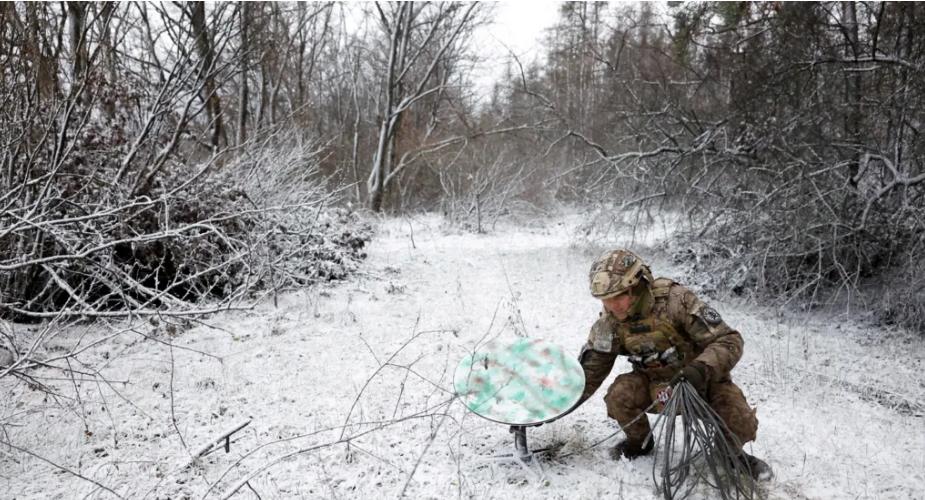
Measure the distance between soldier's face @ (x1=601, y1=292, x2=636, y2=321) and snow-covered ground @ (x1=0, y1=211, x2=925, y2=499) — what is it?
0.78 metres

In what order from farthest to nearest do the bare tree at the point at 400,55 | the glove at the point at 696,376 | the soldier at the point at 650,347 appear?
the bare tree at the point at 400,55 < the soldier at the point at 650,347 < the glove at the point at 696,376

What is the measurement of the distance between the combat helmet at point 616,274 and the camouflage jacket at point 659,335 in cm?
17

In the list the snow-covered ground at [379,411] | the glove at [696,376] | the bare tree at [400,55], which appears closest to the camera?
the glove at [696,376]

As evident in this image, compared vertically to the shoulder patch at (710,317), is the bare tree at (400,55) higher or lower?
higher

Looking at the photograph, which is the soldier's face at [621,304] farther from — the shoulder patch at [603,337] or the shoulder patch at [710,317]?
the shoulder patch at [710,317]

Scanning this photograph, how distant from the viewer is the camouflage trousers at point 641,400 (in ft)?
8.36

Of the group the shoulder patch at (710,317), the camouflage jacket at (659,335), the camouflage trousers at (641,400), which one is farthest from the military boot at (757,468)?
the shoulder patch at (710,317)

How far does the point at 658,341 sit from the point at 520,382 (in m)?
0.69

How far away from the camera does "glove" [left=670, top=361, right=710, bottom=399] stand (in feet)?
7.67

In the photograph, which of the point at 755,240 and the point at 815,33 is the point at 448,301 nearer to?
the point at 755,240

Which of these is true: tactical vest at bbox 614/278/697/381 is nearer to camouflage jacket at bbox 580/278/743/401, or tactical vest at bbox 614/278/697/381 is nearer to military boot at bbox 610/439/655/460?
camouflage jacket at bbox 580/278/743/401

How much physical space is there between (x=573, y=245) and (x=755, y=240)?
3.09 meters

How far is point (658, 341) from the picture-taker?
8.82 feet

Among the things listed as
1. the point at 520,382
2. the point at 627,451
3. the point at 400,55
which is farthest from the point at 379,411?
the point at 400,55
